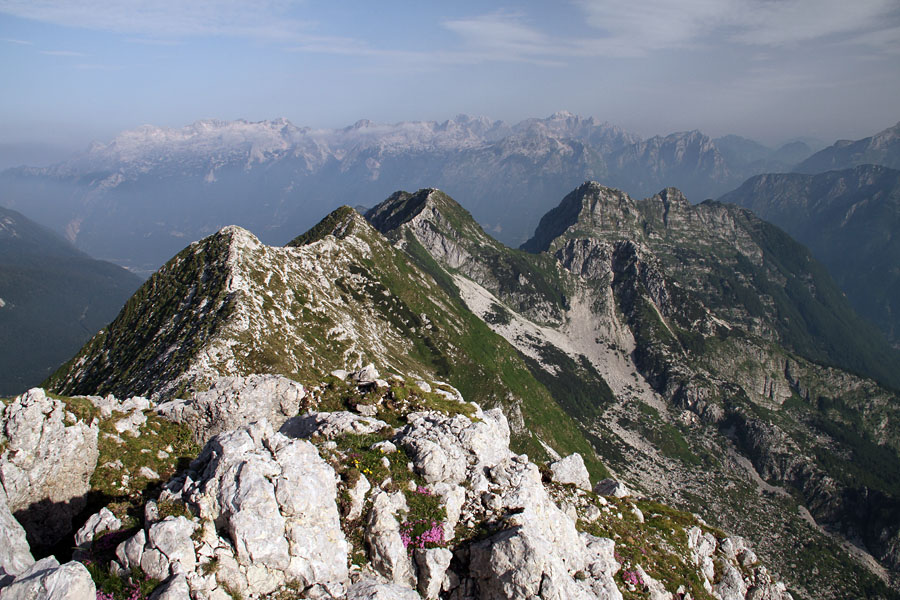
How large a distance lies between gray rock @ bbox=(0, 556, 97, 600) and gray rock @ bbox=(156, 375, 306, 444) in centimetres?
2054

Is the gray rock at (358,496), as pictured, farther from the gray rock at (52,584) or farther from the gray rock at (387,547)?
the gray rock at (52,584)

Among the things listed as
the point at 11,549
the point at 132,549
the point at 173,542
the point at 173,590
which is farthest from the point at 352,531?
the point at 11,549

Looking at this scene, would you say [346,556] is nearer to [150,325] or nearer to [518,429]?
[150,325]

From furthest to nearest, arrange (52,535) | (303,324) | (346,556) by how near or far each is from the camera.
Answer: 1. (303,324)
2. (52,535)
3. (346,556)

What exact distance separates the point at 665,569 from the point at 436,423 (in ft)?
86.4

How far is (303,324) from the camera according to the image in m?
118

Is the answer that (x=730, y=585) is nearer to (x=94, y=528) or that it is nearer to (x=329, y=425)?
(x=329, y=425)

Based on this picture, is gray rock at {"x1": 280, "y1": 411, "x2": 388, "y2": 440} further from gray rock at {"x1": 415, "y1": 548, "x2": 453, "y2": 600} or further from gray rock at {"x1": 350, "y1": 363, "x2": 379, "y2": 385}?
gray rock at {"x1": 415, "y1": 548, "x2": 453, "y2": 600}

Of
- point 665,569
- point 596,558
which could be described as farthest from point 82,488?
point 665,569

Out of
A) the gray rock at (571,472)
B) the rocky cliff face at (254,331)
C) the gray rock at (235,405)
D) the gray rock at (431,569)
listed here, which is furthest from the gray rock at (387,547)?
the gray rock at (571,472)

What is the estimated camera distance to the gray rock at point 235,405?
128 ft

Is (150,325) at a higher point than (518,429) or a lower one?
higher

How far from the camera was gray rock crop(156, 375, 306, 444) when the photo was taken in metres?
39.0

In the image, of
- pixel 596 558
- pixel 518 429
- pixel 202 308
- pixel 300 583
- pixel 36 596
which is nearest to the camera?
pixel 36 596
